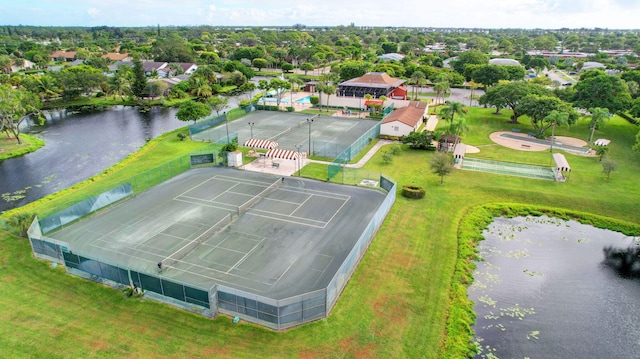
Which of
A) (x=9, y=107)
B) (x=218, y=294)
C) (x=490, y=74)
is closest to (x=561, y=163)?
(x=218, y=294)

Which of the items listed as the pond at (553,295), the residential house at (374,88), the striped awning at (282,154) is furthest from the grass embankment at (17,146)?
the pond at (553,295)

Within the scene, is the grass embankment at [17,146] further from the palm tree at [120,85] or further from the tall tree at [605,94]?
the tall tree at [605,94]

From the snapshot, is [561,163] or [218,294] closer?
[218,294]

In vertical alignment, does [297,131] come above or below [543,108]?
below

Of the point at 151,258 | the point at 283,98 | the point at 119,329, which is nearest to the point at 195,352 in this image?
the point at 119,329

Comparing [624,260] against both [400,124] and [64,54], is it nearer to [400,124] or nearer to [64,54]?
[400,124]

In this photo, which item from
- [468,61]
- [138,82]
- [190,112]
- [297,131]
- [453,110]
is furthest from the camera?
[468,61]
